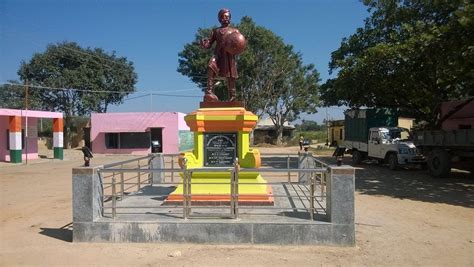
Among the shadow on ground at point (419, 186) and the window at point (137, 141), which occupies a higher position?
the window at point (137, 141)

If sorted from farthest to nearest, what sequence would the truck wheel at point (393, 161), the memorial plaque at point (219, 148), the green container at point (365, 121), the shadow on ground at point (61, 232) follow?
the green container at point (365, 121) < the truck wheel at point (393, 161) < the memorial plaque at point (219, 148) < the shadow on ground at point (61, 232)

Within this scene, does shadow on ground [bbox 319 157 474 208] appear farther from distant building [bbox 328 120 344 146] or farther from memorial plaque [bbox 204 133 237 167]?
distant building [bbox 328 120 344 146]

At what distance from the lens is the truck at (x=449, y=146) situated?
52.4 ft

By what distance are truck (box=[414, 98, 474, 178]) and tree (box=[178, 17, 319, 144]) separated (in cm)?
2692

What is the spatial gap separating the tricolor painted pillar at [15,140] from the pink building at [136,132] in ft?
35.7

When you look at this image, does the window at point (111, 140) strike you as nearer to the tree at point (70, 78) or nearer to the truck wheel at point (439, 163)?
the tree at point (70, 78)

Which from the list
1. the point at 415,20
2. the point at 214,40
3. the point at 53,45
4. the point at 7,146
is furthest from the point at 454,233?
the point at 53,45

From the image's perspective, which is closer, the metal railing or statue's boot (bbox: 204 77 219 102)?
the metal railing

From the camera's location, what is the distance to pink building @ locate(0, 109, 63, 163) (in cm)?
2705

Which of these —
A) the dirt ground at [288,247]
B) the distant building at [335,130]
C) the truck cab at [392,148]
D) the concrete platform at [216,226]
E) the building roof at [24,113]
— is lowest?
the dirt ground at [288,247]

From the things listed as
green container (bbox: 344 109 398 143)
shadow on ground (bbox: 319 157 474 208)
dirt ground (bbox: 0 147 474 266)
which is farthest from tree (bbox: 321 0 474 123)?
dirt ground (bbox: 0 147 474 266)

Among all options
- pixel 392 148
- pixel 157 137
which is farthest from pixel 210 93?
pixel 157 137

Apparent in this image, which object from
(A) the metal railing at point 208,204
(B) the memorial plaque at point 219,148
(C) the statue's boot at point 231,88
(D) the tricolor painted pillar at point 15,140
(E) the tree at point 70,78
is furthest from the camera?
(E) the tree at point 70,78

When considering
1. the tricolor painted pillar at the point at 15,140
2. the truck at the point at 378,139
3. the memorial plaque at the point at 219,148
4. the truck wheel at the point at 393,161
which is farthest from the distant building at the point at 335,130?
the memorial plaque at the point at 219,148
